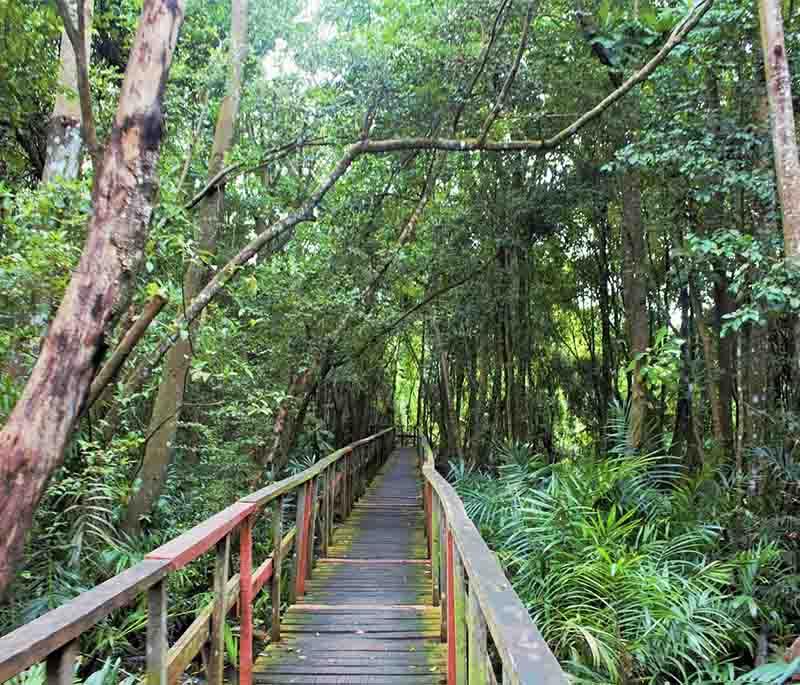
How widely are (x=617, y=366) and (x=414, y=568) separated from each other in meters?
6.43

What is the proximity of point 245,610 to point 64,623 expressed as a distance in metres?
1.84

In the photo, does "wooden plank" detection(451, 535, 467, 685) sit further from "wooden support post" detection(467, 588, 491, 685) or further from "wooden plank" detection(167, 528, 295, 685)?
"wooden plank" detection(167, 528, 295, 685)

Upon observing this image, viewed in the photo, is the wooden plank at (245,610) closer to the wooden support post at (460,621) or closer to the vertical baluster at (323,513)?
the wooden support post at (460,621)

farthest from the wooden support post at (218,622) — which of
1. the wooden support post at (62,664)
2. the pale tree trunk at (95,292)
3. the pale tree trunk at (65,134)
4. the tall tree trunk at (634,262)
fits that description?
the tall tree trunk at (634,262)

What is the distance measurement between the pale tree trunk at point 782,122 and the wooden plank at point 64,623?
14.7 ft

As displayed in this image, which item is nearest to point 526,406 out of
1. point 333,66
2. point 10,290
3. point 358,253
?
point 358,253

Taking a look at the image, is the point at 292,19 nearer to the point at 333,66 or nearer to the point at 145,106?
the point at 333,66

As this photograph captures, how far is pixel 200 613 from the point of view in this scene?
100 inches

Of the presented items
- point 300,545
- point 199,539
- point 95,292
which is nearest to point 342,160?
point 95,292

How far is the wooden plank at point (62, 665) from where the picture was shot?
47.1 inches

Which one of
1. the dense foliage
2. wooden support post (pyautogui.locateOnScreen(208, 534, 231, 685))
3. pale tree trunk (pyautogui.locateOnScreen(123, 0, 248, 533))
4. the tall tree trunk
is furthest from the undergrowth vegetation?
pale tree trunk (pyautogui.locateOnScreen(123, 0, 248, 533))

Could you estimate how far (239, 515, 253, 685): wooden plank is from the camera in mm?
2838

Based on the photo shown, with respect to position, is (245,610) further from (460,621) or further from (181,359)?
(181,359)

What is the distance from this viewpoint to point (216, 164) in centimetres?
633
